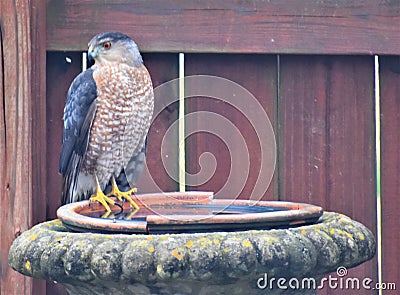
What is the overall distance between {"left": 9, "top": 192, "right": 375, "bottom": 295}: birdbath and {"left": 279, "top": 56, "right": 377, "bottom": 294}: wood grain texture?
0.96 m

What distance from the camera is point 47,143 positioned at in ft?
8.93

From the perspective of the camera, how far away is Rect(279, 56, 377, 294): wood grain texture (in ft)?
9.17

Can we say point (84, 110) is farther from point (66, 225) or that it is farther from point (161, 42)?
point (66, 225)

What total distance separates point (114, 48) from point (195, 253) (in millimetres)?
1397

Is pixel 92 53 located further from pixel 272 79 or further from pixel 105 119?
pixel 272 79

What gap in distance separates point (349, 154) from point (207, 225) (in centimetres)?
130

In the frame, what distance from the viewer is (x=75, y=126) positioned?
270 centimetres

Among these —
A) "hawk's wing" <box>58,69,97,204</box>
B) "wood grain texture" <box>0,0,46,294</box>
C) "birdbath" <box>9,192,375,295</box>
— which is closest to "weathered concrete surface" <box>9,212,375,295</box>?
"birdbath" <box>9,192,375,295</box>

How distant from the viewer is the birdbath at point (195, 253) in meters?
1.53

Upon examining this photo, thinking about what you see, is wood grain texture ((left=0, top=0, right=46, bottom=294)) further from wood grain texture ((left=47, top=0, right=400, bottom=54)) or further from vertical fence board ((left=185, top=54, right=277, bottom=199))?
vertical fence board ((left=185, top=54, right=277, bottom=199))

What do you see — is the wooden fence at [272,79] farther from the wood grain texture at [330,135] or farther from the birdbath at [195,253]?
the birdbath at [195,253]

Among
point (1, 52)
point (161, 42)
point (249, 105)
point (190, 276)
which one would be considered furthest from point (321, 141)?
point (190, 276)

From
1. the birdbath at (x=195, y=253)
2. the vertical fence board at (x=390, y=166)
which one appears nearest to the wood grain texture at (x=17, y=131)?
the birdbath at (x=195, y=253)

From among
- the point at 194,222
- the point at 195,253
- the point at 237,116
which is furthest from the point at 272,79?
the point at 195,253
